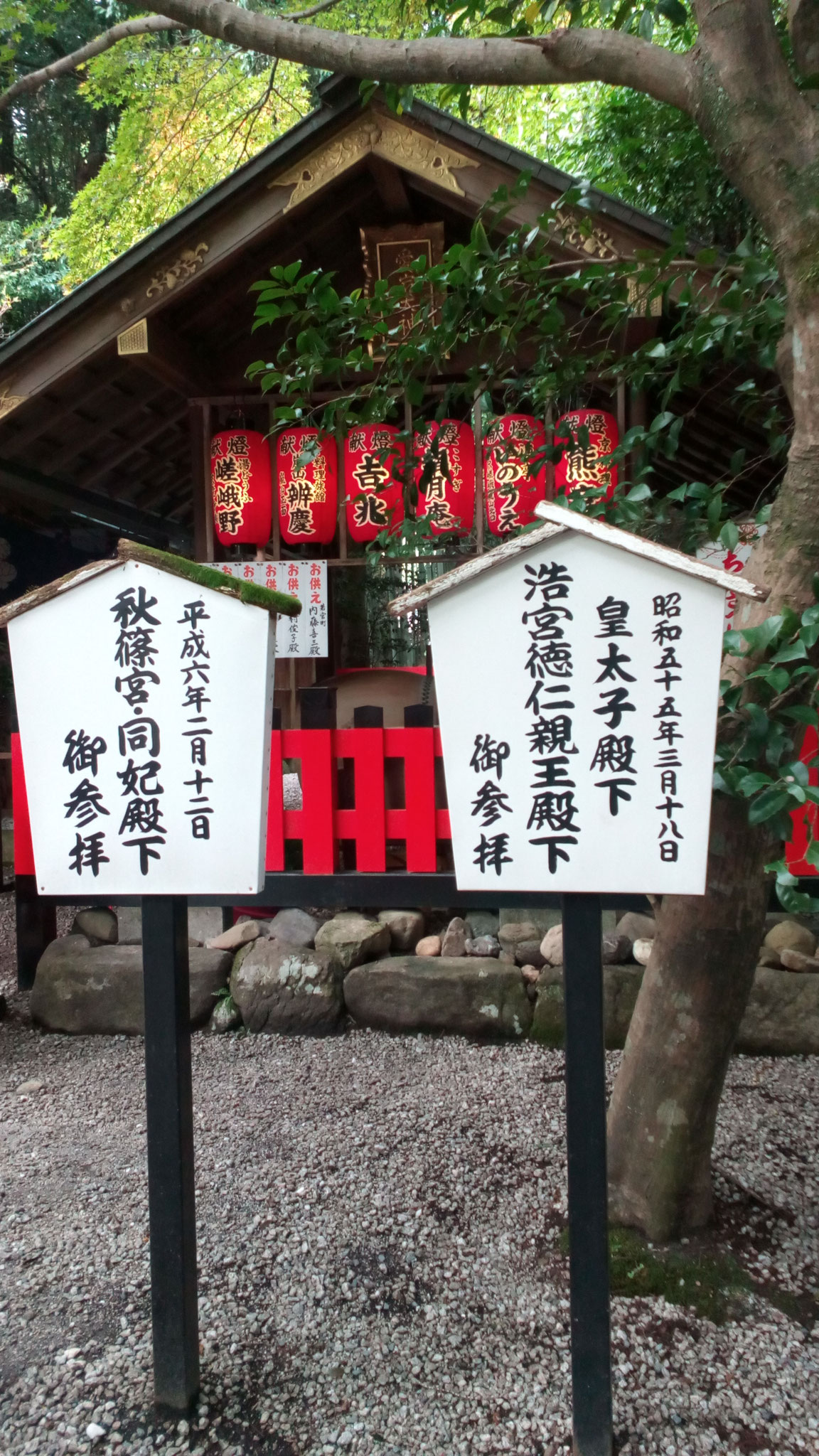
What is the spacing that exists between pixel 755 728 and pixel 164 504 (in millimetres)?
7901

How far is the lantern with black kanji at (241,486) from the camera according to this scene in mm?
5770

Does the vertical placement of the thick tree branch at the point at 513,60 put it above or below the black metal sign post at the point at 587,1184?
above

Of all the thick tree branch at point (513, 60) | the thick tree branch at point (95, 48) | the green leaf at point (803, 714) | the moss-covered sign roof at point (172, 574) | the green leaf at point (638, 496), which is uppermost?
the thick tree branch at point (95, 48)

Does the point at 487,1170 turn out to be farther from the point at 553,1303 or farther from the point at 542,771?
the point at 542,771

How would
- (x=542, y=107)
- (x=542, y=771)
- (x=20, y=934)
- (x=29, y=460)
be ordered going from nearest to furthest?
(x=542, y=771), (x=20, y=934), (x=29, y=460), (x=542, y=107)

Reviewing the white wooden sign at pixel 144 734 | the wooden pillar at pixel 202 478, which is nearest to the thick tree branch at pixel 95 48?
the wooden pillar at pixel 202 478

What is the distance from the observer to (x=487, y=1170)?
331 cm

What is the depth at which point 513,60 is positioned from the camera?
2635 mm

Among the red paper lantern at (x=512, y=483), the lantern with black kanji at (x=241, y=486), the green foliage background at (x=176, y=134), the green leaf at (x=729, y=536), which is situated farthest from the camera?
the green foliage background at (x=176, y=134)

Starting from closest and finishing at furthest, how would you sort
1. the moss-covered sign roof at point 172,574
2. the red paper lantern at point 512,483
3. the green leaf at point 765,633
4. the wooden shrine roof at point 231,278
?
the green leaf at point 765,633, the moss-covered sign roof at point 172,574, the wooden shrine roof at point 231,278, the red paper lantern at point 512,483

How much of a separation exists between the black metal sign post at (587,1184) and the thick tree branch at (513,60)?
2.48m

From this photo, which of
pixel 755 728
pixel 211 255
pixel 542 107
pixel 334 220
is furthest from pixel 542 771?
pixel 542 107

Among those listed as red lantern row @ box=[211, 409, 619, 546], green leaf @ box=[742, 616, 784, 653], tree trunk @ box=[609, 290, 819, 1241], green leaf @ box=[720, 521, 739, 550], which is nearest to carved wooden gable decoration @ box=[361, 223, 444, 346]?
red lantern row @ box=[211, 409, 619, 546]

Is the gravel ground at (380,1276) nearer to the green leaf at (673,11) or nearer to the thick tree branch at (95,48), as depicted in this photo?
the green leaf at (673,11)
